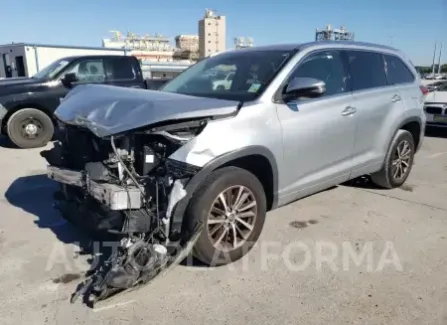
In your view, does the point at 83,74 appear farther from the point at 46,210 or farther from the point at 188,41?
the point at 188,41

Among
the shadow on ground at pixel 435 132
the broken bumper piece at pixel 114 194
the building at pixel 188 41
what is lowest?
the shadow on ground at pixel 435 132

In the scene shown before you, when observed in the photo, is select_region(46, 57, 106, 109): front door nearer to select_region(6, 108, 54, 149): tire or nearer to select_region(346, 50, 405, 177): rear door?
select_region(6, 108, 54, 149): tire

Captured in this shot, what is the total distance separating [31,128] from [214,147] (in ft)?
20.5

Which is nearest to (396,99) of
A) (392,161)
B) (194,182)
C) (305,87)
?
(392,161)

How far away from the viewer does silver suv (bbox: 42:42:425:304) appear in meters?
2.97

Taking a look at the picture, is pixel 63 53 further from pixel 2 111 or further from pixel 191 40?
pixel 191 40

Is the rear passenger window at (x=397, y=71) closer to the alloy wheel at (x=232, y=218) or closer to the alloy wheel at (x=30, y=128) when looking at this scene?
the alloy wheel at (x=232, y=218)

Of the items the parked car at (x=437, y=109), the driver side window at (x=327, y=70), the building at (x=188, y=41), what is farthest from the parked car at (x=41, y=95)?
the building at (x=188, y=41)

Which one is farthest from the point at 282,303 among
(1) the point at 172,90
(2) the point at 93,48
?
(2) the point at 93,48

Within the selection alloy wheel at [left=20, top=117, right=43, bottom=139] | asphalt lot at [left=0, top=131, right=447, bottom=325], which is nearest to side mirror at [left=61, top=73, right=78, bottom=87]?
alloy wheel at [left=20, top=117, right=43, bottom=139]

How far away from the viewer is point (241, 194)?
3.35 m

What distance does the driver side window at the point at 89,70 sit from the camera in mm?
8640

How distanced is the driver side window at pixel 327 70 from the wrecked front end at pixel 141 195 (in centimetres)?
134

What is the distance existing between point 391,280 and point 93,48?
20.9m
